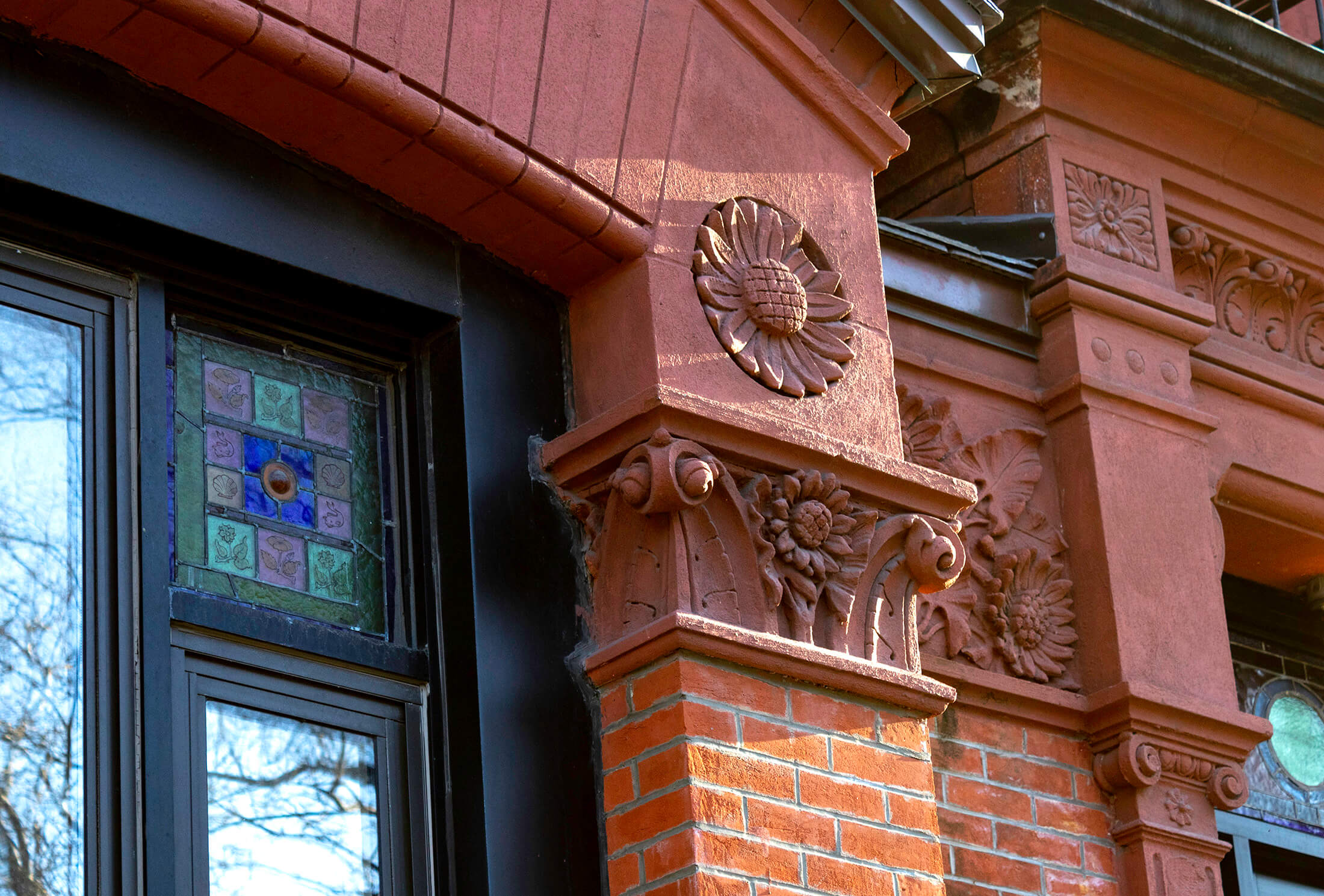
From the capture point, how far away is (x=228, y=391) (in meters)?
4.24

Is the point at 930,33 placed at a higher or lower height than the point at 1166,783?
higher

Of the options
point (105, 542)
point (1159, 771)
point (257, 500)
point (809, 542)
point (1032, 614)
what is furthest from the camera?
point (1032, 614)

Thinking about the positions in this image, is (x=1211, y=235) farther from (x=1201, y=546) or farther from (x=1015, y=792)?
(x=1015, y=792)

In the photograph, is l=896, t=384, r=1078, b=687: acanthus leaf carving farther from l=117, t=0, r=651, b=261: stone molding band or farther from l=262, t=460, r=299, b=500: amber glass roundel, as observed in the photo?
l=262, t=460, r=299, b=500: amber glass roundel

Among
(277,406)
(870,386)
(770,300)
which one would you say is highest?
(770,300)

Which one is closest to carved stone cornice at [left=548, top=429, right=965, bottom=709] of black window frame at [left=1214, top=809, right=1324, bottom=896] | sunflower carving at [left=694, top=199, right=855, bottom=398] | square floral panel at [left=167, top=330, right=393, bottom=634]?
sunflower carving at [left=694, top=199, right=855, bottom=398]

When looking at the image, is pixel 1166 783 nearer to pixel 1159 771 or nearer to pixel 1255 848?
pixel 1159 771

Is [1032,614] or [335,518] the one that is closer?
[335,518]

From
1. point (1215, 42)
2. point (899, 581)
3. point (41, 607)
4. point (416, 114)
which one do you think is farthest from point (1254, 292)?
point (41, 607)

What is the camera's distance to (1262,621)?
6711 mm

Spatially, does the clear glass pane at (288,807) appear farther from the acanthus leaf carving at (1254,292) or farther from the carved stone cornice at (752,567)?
the acanthus leaf carving at (1254,292)

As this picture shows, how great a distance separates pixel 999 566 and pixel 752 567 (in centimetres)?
144

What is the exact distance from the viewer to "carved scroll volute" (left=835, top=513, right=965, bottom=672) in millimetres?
4496

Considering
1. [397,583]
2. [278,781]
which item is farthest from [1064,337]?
[278,781]
